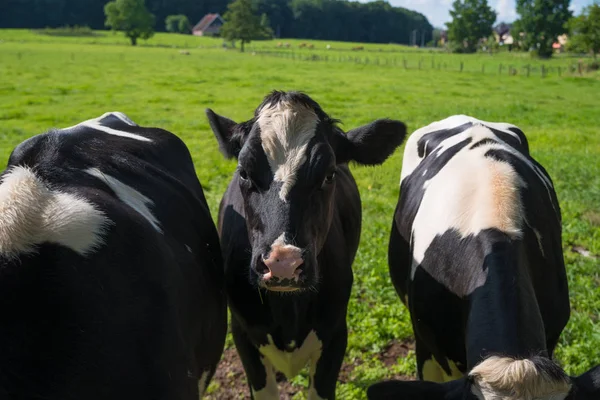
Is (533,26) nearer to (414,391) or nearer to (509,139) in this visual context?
(509,139)

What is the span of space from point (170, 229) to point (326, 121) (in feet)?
3.82

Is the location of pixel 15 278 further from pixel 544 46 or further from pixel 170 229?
pixel 544 46

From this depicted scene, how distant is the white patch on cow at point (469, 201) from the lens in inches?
119

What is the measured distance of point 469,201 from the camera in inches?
129

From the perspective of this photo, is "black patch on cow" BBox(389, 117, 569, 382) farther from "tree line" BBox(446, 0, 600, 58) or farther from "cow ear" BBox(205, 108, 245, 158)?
"tree line" BBox(446, 0, 600, 58)

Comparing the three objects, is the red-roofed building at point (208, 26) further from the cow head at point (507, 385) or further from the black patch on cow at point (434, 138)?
the cow head at point (507, 385)

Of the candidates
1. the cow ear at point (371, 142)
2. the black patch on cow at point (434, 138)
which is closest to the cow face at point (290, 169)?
the cow ear at point (371, 142)

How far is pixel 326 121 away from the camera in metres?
3.33

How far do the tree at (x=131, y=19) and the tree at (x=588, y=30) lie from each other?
1911 inches

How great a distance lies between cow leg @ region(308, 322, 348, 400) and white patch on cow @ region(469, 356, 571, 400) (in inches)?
70.5

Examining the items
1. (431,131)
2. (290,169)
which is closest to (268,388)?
(290,169)

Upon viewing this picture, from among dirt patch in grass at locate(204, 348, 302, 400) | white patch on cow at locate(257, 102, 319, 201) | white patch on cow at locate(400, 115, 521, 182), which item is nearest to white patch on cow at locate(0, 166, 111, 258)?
white patch on cow at locate(257, 102, 319, 201)

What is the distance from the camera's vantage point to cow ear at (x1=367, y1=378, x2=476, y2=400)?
2.11 meters

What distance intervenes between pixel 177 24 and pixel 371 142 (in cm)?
11128
